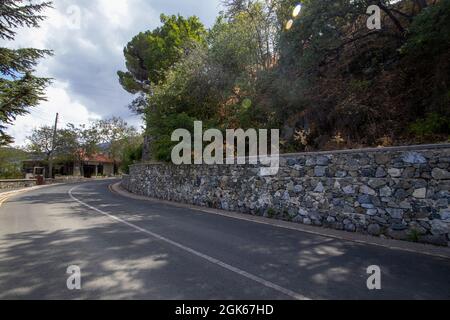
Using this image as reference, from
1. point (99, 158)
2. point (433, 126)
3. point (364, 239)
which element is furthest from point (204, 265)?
point (99, 158)

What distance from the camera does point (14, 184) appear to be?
33094mm

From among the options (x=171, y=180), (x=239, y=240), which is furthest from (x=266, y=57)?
(x=239, y=240)

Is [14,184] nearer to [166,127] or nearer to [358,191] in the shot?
[166,127]

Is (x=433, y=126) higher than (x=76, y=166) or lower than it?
higher

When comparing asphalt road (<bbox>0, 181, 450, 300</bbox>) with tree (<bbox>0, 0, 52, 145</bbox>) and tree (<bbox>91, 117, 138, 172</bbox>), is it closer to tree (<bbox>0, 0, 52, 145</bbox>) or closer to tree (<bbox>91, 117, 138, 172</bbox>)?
tree (<bbox>0, 0, 52, 145</bbox>)

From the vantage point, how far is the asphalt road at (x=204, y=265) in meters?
4.24

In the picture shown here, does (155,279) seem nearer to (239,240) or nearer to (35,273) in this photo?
(35,273)

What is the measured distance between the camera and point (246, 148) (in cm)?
1505

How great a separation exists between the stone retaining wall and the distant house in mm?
17379

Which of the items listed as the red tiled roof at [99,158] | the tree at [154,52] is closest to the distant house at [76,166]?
the red tiled roof at [99,158]

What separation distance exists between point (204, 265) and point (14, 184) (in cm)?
3461
